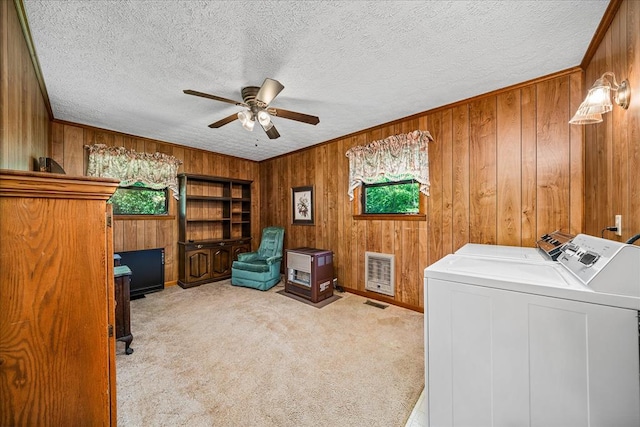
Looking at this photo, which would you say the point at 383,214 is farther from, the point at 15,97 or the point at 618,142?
the point at 15,97

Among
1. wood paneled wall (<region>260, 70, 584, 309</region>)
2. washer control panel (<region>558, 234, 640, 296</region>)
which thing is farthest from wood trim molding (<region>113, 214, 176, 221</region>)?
washer control panel (<region>558, 234, 640, 296</region>)

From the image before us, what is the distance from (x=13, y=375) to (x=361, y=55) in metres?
2.49

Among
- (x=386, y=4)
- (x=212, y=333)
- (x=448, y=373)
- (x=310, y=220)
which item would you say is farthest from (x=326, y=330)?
(x=386, y=4)

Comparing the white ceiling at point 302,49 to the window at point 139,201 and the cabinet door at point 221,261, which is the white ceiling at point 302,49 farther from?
the cabinet door at point 221,261

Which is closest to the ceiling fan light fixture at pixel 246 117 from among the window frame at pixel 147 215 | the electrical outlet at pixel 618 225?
the window frame at pixel 147 215

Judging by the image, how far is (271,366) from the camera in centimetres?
210

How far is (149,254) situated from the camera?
4062 mm

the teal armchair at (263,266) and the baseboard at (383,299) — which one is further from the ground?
the teal armchair at (263,266)

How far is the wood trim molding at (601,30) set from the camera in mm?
1492

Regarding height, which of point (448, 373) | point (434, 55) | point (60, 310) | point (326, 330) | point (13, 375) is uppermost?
point (434, 55)

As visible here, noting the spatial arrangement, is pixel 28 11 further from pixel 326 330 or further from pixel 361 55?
pixel 326 330

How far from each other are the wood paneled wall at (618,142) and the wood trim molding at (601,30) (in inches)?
1.0

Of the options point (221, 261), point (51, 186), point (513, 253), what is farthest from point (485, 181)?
point (221, 261)

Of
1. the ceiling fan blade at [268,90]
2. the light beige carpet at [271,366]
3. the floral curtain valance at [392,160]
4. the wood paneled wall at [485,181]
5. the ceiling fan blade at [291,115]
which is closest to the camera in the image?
the light beige carpet at [271,366]
